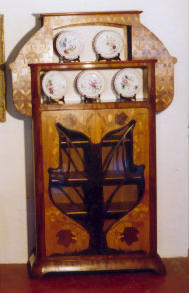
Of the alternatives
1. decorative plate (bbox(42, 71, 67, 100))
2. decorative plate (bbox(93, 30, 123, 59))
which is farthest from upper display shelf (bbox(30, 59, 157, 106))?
decorative plate (bbox(93, 30, 123, 59))

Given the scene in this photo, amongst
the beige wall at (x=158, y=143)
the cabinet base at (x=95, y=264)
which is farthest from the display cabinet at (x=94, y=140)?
the beige wall at (x=158, y=143)

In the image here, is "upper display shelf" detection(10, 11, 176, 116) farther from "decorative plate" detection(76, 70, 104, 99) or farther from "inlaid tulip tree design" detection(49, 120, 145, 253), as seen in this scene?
"inlaid tulip tree design" detection(49, 120, 145, 253)

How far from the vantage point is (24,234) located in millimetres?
3643

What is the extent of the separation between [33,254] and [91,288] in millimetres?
683

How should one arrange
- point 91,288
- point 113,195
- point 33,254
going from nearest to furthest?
point 91,288 → point 113,195 → point 33,254

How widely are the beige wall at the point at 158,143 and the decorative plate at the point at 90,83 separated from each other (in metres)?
0.58

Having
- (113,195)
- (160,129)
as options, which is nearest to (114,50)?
(160,129)

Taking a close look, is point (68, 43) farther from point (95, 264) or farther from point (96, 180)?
point (95, 264)

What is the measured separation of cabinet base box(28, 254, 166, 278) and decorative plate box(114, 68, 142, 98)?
4.35ft

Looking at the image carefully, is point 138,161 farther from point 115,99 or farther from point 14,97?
point 14,97

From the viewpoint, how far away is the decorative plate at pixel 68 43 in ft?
11.0

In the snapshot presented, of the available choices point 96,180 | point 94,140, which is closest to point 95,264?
point 96,180

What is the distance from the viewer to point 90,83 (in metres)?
3.30

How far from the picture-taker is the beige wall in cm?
345
